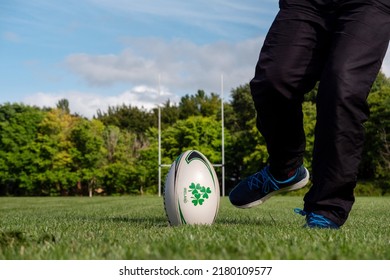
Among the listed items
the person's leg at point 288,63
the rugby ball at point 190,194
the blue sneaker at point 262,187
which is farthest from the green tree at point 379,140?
the person's leg at point 288,63

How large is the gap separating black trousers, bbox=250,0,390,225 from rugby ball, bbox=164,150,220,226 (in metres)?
0.56

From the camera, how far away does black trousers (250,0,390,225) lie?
2.77 metres

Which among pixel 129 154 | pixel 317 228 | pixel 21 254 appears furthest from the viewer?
pixel 129 154

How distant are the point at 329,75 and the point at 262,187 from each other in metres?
0.98

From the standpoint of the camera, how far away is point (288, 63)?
290 centimetres

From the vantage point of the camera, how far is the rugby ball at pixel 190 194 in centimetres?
319

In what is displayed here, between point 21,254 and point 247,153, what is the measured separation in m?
35.3

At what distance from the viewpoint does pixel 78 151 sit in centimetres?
3872

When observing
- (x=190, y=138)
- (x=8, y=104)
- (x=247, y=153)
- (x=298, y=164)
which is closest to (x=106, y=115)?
(x=8, y=104)

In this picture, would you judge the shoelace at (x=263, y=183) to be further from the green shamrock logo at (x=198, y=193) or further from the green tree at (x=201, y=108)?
the green tree at (x=201, y=108)

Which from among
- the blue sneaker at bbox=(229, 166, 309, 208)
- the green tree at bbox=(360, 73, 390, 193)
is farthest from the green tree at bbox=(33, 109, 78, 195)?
the blue sneaker at bbox=(229, 166, 309, 208)

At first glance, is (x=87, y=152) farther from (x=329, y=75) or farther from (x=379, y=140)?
(x=329, y=75)

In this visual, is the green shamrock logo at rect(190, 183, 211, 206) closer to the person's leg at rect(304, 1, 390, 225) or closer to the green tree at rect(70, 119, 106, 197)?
the person's leg at rect(304, 1, 390, 225)
